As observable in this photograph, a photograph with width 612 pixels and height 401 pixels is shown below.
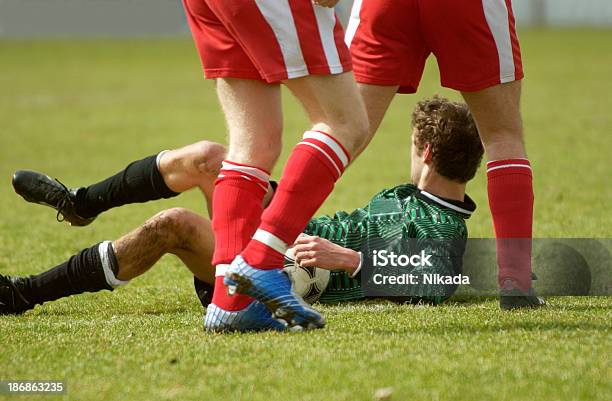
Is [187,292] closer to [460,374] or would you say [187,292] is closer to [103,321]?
[103,321]

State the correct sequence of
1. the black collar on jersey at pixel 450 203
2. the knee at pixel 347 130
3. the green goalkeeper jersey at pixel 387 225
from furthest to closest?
the black collar on jersey at pixel 450 203 → the green goalkeeper jersey at pixel 387 225 → the knee at pixel 347 130

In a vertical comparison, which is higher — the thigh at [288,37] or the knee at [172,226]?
the thigh at [288,37]

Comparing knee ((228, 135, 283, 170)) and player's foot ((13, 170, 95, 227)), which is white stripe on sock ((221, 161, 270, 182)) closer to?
knee ((228, 135, 283, 170))

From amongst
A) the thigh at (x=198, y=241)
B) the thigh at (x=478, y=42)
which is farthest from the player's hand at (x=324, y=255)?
the thigh at (x=478, y=42)

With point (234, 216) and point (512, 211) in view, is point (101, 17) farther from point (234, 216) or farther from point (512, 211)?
point (234, 216)

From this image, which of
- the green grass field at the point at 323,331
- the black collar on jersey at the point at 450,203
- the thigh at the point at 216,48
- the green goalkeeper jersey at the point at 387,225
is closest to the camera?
the green grass field at the point at 323,331

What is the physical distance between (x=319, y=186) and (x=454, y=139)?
4.15 ft

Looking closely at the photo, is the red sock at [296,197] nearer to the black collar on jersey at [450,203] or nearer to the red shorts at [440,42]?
the red shorts at [440,42]

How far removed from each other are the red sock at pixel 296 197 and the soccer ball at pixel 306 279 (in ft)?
2.59

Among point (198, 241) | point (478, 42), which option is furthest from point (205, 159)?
point (478, 42)

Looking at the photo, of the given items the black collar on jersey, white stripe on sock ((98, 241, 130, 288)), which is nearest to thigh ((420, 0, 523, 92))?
the black collar on jersey

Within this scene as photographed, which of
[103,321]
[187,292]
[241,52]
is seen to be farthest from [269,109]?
[187,292]

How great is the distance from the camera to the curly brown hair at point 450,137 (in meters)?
4.97

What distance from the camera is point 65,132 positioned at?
15086mm
